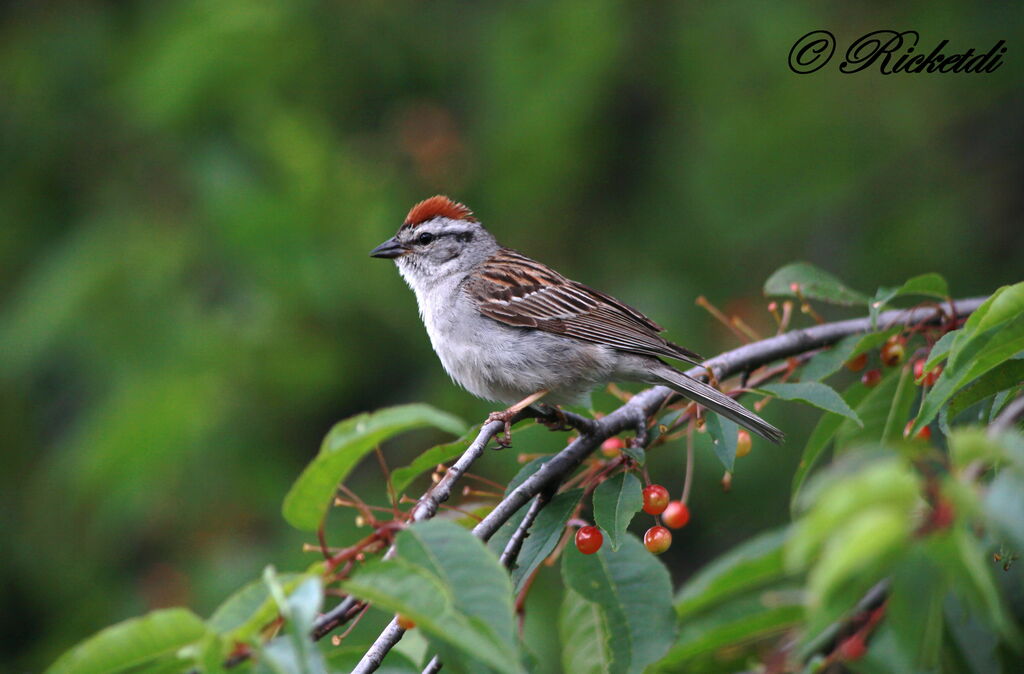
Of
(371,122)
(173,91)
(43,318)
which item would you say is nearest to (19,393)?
(43,318)

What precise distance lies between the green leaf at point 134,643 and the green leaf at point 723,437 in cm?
143

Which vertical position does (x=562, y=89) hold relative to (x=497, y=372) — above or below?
above

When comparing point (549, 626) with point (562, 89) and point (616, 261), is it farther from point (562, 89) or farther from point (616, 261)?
point (562, 89)

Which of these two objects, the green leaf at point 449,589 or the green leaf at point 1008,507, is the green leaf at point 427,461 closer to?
the green leaf at point 449,589

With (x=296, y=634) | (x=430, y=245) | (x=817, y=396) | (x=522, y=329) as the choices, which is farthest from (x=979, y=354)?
(x=430, y=245)

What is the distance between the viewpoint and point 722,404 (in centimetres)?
322

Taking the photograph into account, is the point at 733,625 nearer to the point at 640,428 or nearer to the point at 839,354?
the point at 640,428

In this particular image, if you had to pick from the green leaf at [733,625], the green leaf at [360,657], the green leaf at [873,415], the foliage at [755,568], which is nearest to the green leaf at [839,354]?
the foliage at [755,568]

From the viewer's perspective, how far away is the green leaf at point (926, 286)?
112 inches

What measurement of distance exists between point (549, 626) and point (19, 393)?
4219 millimetres

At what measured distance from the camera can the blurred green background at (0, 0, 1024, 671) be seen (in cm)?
593

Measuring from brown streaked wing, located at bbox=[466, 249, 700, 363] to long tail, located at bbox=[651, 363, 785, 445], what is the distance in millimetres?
485

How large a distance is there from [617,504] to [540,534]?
8.4 inches

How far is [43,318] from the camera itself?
5.78 metres
